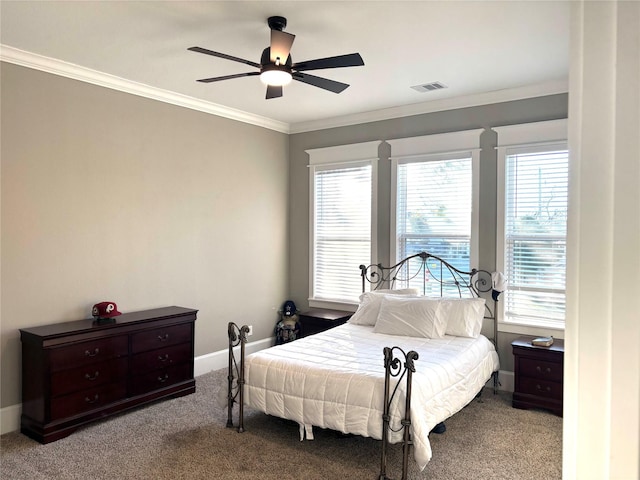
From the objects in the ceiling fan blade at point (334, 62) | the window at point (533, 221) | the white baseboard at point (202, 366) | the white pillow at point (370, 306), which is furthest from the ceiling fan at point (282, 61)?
the white baseboard at point (202, 366)

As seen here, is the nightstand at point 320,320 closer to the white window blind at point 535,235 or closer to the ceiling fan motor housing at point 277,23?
the white window blind at point 535,235

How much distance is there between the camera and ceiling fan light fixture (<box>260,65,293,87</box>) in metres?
3.09

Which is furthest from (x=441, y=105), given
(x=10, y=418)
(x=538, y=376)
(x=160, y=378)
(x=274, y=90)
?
(x=10, y=418)

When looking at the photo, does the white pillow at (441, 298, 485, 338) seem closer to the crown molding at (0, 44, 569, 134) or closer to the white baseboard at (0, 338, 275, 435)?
the crown molding at (0, 44, 569, 134)

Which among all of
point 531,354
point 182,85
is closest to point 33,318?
point 182,85

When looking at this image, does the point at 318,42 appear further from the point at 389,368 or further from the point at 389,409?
the point at 389,409

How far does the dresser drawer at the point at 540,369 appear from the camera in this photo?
4.02m

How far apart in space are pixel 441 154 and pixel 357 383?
9.14 feet

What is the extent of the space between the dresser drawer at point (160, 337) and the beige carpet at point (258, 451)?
1.79ft

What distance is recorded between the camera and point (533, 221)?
14.8ft

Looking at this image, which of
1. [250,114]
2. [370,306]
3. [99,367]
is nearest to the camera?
[99,367]

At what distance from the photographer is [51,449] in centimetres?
338

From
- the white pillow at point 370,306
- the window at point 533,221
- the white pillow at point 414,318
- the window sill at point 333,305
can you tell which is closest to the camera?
the white pillow at point 414,318

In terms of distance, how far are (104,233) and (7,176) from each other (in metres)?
0.88
